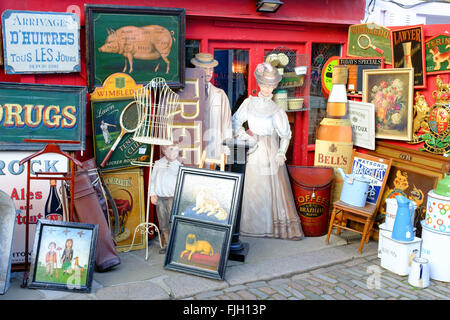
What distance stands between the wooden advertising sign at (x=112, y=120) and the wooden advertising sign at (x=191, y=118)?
1.97ft

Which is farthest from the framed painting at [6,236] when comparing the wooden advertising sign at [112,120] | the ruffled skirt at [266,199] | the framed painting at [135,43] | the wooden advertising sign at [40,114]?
the ruffled skirt at [266,199]

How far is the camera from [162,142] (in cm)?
549

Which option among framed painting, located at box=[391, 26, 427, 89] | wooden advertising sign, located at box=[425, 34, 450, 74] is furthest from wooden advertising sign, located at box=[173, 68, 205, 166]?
wooden advertising sign, located at box=[425, 34, 450, 74]

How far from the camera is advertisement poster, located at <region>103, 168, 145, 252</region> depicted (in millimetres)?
6095

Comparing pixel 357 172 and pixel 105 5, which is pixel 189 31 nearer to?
pixel 105 5

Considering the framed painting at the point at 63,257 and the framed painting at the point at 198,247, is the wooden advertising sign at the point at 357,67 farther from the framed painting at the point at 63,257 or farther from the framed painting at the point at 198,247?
the framed painting at the point at 63,257

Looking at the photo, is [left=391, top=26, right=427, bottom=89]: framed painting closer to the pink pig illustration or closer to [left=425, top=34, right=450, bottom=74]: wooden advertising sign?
[left=425, top=34, right=450, bottom=74]: wooden advertising sign

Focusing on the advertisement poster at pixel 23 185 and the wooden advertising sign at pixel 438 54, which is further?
the wooden advertising sign at pixel 438 54

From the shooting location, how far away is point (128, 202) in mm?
6176

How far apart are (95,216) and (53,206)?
0.50m

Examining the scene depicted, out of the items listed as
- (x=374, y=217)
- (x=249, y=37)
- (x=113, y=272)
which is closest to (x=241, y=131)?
(x=249, y=37)

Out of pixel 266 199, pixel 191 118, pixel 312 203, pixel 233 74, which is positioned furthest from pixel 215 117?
pixel 312 203

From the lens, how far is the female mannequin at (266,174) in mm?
6605

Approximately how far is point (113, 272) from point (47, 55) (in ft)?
8.31
